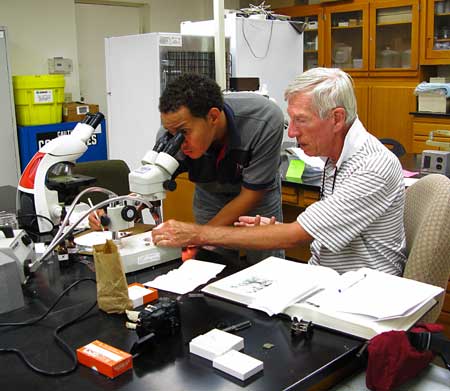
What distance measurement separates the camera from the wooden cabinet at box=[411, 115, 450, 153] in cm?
462

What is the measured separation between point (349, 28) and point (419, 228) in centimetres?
431

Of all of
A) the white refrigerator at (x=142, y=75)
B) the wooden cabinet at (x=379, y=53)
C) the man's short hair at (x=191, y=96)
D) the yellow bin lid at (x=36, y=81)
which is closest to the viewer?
the man's short hair at (x=191, y=96)

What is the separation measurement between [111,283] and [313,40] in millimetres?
4968

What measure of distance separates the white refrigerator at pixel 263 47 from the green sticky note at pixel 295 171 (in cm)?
85

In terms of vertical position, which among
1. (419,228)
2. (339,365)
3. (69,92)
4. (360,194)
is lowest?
(339,365)

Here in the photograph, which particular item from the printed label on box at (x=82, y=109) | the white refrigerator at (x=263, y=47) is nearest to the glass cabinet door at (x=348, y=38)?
the white refrigerator at (x=263, y=47)

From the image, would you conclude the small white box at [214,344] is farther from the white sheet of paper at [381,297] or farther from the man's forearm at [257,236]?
the man's forearm at [257,236]

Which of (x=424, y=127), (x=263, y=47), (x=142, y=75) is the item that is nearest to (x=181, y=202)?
(x=142, y=75)

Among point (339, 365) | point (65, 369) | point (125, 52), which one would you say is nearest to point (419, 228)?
point (339, 365)

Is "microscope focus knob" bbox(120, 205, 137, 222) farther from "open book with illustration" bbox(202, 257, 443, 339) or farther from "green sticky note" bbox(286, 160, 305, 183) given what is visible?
"green sticky note" bbox(286, 160, 305, 183)

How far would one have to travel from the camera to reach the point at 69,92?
5.01 m

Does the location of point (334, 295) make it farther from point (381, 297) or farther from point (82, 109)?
point (82, 109)

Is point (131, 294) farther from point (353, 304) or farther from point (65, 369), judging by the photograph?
point (353, 304)

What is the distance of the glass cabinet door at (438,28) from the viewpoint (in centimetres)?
473
